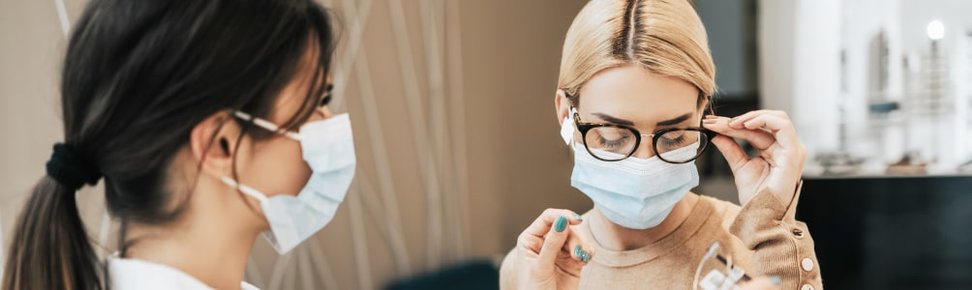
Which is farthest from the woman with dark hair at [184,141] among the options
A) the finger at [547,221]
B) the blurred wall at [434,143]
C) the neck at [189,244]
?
the blurred wall at [434,143]

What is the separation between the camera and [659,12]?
3.29 ft

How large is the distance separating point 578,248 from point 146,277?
0.55 metres

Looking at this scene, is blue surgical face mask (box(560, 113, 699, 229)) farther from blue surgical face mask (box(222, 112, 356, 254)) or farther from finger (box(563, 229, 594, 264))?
blue surgical face mask (box(222, 112, 356, 254))

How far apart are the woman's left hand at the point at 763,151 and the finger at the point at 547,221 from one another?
22 centimetres

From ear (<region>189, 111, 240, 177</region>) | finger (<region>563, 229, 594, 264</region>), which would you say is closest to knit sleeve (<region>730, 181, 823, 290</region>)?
finger (<region>563, 229, 594, 264</region>)

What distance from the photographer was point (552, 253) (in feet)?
3.32

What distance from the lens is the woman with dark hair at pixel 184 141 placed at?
2.65 ft

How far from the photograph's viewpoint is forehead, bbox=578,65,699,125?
0.97 m

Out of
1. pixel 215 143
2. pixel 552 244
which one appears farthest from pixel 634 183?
pixel 215 143

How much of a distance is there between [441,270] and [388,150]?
477 mm

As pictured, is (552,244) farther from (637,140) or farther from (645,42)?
(645,42)

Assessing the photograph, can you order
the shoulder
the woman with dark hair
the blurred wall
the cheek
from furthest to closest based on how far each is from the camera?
the blurred wall, the shoulder, the cheek, the woman with dark hair

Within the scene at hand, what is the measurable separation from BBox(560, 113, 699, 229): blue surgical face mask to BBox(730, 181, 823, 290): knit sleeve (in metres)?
0.10

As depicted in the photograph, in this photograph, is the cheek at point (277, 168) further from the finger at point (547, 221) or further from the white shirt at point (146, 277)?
the finger at point (547, 221)
